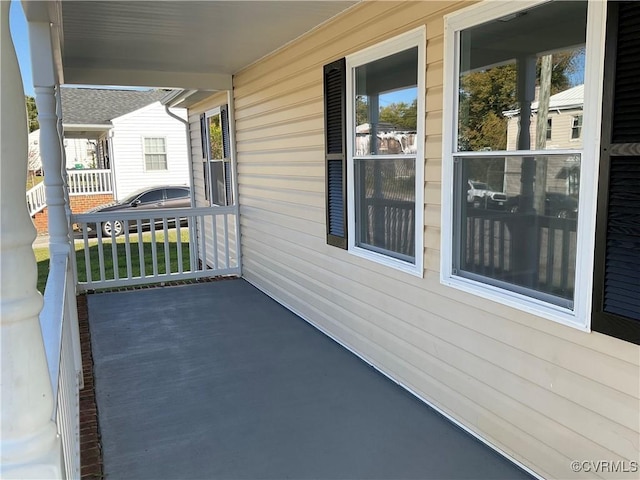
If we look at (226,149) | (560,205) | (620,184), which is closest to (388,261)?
(560,205)

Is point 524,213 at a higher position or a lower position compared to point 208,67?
lower

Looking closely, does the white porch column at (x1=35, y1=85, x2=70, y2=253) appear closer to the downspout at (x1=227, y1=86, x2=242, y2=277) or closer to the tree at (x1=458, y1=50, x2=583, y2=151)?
the tree at (x1=458, y1=50, x2=583, y2=151)

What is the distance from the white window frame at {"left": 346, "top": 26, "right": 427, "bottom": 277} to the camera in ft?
9.71

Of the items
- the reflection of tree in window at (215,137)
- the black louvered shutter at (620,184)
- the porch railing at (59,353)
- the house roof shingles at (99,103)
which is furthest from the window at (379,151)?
the house roof shingles at (99,103)

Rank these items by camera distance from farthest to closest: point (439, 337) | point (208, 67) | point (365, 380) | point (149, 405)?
1. point (208, 67)
2. point (365, 380)
3. point (149, 405)
4. point (439, 337)

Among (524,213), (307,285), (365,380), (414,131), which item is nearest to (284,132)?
(307,285)

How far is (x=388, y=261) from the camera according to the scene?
3.47m

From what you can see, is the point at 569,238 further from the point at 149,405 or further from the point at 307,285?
the point at 307,285

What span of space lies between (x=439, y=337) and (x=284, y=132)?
9.71ft

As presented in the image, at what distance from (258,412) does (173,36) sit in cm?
337

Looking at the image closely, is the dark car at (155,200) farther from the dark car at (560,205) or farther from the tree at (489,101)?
the dark car at (560,205)

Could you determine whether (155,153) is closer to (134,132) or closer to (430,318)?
(134,132)

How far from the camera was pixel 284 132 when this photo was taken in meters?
5.14

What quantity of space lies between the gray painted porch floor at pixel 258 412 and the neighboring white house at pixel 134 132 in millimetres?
13186
